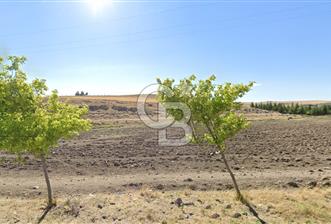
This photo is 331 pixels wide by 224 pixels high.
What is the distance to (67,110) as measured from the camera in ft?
39.5

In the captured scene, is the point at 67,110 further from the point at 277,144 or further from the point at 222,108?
the point at 277,144

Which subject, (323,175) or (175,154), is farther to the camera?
(175,154)

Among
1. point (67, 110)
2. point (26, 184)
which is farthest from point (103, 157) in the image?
point (67, 110)

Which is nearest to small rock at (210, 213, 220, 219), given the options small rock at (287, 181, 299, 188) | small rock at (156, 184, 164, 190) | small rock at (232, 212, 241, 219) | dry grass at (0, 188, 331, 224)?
dry grass at (0, 188, 331, 224)

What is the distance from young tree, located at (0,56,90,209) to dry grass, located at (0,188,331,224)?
0.94 meters

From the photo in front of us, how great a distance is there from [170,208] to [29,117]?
519cm

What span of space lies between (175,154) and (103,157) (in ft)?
13.4

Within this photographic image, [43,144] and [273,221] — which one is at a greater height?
[43,144]

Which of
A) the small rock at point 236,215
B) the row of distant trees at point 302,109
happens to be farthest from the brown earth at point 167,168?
the row of distant trees at point 302,109

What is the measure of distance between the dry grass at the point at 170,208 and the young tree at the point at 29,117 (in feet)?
3.09

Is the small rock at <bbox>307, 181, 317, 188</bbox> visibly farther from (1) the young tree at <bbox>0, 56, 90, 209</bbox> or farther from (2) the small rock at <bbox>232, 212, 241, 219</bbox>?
(1) the young tree at <bbox>0, 56, 90, 209</bbox>

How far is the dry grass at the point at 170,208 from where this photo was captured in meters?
10.7

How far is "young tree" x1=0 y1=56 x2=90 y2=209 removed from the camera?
1077 centimetres

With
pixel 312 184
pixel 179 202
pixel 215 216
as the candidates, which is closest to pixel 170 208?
pixel 179 202
